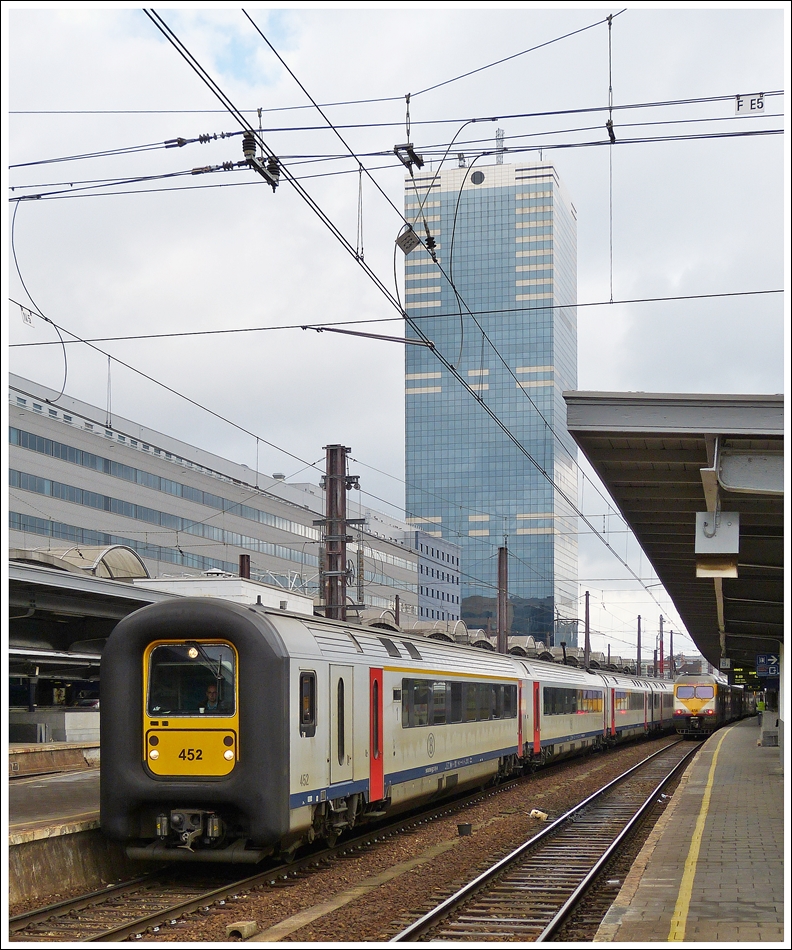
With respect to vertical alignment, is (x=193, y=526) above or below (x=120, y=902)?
above

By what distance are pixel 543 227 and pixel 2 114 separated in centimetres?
7369

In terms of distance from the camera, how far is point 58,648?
101 feet

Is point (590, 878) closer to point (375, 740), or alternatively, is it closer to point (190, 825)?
point (375, 740)

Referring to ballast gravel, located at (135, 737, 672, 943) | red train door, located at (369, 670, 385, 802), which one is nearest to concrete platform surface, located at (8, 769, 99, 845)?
ballast gravel, located at (135, 737, 672, 943)

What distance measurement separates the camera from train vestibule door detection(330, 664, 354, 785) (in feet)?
43.0

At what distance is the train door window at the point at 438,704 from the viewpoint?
17.5 m

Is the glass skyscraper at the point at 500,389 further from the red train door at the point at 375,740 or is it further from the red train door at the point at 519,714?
the red train door at the point at 375,740

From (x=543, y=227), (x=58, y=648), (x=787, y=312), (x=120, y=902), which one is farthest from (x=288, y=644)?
(x=543, y=227)

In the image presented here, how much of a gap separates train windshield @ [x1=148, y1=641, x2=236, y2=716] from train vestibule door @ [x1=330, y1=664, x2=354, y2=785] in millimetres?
1664

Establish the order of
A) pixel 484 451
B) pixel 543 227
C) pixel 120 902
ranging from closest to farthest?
pixel 120 902 < pixel 543 227 < pixel 484 451

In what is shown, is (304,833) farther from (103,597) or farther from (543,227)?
(543,227)

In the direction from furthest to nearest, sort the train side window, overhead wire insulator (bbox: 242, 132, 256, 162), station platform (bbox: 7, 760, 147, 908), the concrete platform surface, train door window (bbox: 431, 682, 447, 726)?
train door window (bbox: 431, 682, 447, 726) → the train side window → the concrete platform surface → station platform (bbox: 7, 760, 147, 908) → overhead wire insulator (bbox: 242, 132, 256, 162)

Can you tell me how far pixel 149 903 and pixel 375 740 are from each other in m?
4.40

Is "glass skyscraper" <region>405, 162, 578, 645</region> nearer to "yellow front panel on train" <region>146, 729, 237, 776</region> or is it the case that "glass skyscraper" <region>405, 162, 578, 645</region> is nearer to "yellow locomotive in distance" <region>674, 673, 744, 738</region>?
"yellow locomotive in distance" <region>674, 673, 744, 738</region>
